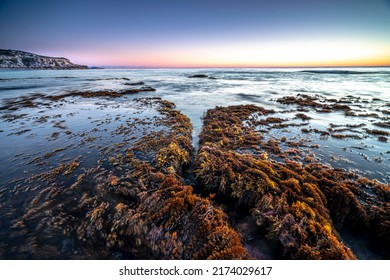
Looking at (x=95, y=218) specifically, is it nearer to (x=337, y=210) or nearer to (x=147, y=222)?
(x=147, y=222)

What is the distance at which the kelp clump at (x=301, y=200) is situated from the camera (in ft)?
12.7

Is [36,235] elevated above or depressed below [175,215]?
below

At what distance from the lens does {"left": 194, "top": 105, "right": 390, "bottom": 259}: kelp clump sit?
12.7ft

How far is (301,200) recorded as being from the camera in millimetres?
4941

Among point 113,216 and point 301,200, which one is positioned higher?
point 301,200

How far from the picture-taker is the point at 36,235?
14.1 feet

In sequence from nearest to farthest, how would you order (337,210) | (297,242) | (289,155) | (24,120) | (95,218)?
(297,242) < (95,218) < (337,210) < (289,155) < (24,120)

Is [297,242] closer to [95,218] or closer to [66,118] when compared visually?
[95,218]

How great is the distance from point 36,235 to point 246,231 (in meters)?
5.16

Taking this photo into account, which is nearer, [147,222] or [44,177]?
[147,222]

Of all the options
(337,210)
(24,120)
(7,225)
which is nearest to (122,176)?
(7,225)

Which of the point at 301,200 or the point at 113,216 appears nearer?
the point at 113,216

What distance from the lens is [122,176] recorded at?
6.38 metres
